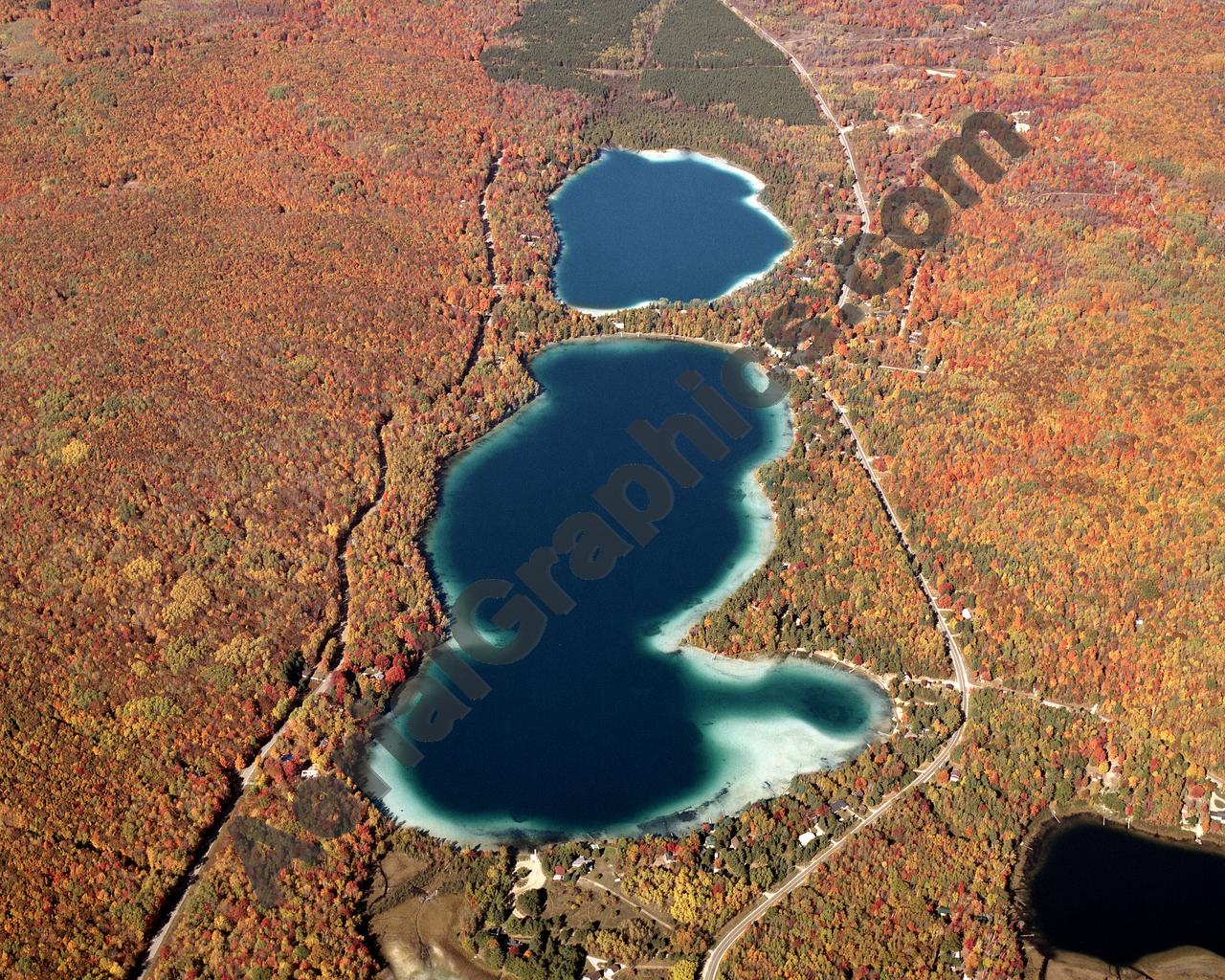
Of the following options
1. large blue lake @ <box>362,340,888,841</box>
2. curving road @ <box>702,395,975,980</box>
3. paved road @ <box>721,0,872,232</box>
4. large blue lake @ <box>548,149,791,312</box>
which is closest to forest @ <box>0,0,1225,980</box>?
curving road @ <box>702,395,975,980</box>

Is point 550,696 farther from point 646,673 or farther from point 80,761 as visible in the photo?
point 80,761

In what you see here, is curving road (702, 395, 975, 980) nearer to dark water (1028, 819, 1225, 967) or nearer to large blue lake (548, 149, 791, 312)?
dark water (1028, 819, 1225, 967)

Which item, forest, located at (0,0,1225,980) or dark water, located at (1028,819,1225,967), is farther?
forest, located at (0,0,1225,980)

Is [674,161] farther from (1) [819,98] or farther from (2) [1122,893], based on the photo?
(2) [1122,893]

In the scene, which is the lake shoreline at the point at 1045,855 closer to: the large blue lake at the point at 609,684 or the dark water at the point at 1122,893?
the dark water at the point at 1122,893

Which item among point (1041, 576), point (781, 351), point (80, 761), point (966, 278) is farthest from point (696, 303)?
point (80, 761)

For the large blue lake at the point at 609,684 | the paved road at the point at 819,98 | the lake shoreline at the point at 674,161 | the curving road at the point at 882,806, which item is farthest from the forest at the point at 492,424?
the large blue lake at the point at 609,684
